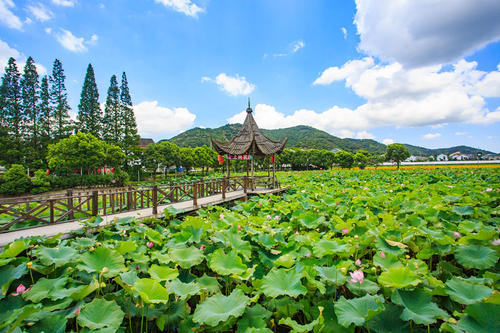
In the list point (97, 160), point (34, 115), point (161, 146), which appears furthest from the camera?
point (161, 146)

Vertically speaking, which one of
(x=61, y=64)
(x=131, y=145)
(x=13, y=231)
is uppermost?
(x=61, y=64)

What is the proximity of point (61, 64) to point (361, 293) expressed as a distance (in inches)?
1527

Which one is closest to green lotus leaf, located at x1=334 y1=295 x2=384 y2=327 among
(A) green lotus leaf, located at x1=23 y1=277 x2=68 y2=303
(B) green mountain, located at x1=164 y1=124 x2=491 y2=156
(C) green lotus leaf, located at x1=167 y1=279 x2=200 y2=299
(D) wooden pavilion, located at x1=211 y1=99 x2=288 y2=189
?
(C) green lotus leaf, located at x1=167 y1=279 x2=200 y2=299

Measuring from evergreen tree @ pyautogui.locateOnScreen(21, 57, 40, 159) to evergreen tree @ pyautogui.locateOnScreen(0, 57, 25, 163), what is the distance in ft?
1.60

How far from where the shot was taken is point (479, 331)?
1318 millimetres

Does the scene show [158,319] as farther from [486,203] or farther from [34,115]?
[34,115]

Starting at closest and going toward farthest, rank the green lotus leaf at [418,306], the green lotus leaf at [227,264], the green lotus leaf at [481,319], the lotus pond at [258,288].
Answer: the green lotus leaf at [481,319]
the green lotus leaf at [418,306]
the lotus pond at [258,288]
the green lotus leaf at [227,264]

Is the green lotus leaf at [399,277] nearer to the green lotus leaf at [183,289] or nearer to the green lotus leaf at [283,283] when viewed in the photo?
the green lotus leaf at [283,283]

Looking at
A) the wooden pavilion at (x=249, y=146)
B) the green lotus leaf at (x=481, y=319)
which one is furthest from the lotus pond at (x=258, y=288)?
the wooden pavilion at (x=249, y=146)

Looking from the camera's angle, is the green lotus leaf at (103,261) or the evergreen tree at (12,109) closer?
the green lotus leaf at (103,261)

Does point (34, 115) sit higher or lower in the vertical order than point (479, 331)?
higher

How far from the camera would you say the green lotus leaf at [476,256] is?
2.18 metres

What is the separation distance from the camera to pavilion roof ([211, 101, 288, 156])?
38.4 ft

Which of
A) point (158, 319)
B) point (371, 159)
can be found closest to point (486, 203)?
point (158, 319)
